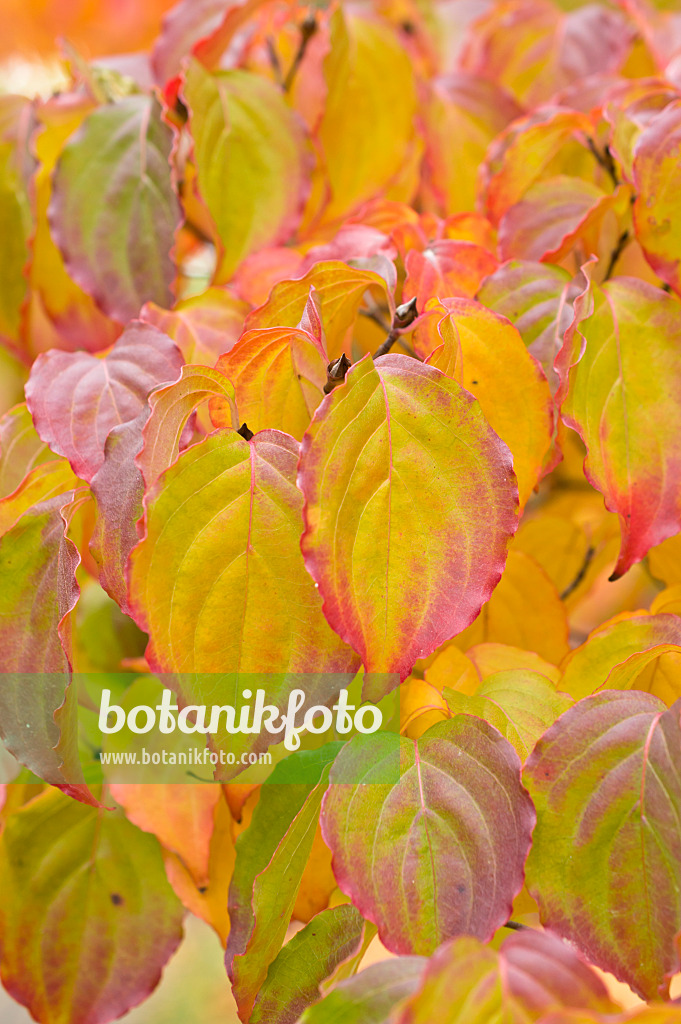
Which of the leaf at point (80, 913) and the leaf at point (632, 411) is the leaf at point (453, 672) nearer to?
the leaf at point (632, 411)

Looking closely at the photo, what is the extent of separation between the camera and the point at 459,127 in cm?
69

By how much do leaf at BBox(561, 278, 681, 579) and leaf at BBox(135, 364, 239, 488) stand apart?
0.18 m

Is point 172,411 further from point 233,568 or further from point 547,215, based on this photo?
point 547,215

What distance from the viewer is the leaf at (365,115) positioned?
64 centimetres

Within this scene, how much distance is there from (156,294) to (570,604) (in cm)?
44

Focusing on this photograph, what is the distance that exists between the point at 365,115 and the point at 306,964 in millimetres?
614

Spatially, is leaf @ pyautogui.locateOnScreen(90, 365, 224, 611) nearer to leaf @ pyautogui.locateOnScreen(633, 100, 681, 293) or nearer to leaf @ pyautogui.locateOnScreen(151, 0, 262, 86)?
leaf @ pyautogui.locateOnScreen(633, 100, 681, 293)

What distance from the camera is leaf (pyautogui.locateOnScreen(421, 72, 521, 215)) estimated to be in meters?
0.68

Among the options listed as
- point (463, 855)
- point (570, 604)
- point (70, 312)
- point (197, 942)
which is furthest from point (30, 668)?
point (197, 942)

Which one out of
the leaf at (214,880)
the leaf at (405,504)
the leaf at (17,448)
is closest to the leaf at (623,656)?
the leaf at (405,504)

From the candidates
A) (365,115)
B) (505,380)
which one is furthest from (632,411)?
(365,115)

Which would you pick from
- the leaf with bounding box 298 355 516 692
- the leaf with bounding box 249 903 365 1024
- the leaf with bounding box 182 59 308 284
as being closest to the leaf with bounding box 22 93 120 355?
the leaf with bounding box 182 59 308 284

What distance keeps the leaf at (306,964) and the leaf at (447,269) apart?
1.07 ft

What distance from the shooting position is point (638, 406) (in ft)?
1.39
